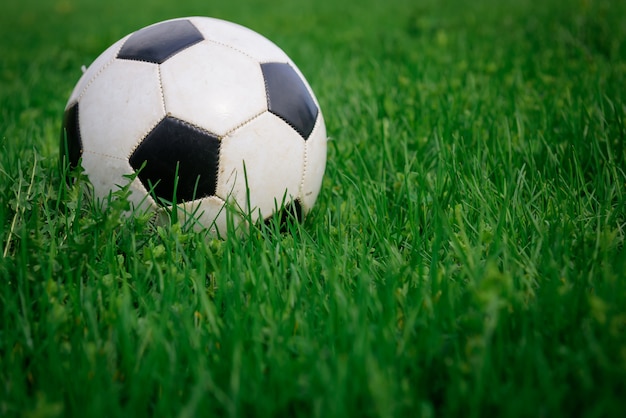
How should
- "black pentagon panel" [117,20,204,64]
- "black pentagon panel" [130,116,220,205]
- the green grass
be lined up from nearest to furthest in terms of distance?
the green grass, "black pentagon panel" [130,116,220,205], "black pentagon panel" [117,20,204,64]

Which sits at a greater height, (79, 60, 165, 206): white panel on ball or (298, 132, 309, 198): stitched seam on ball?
(79, 60, 165, 206): white panel on ball

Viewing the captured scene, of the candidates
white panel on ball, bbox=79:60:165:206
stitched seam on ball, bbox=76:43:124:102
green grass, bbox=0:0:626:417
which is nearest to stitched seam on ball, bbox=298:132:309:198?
green grass, bbox=0:0:626:417

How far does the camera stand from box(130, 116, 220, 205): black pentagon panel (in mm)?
1965

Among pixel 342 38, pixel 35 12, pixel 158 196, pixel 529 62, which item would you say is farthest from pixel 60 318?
pixel 35 12

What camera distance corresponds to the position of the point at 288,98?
216cm

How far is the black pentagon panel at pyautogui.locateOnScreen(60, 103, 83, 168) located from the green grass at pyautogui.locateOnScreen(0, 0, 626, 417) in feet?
0.43

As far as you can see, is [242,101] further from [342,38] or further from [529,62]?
[342,38]

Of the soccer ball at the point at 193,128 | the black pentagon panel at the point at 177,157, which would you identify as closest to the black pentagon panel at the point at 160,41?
the soccer ball at the point at 193,128

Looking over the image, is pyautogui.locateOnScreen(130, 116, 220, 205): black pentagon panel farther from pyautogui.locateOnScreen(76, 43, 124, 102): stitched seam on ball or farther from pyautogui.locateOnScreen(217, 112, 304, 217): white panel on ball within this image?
pyautogui.locateOnScreen(76, 43, 124, 102): stitched seam on ball

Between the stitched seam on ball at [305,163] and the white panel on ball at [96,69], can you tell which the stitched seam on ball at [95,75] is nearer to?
the white panel on ball at [96,69]

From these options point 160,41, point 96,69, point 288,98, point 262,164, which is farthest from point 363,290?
point 96,69

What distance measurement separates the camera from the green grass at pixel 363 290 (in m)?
1.29

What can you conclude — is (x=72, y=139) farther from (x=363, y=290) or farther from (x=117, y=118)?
(x=363, y=290)

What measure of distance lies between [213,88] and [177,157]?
1.00 feet
